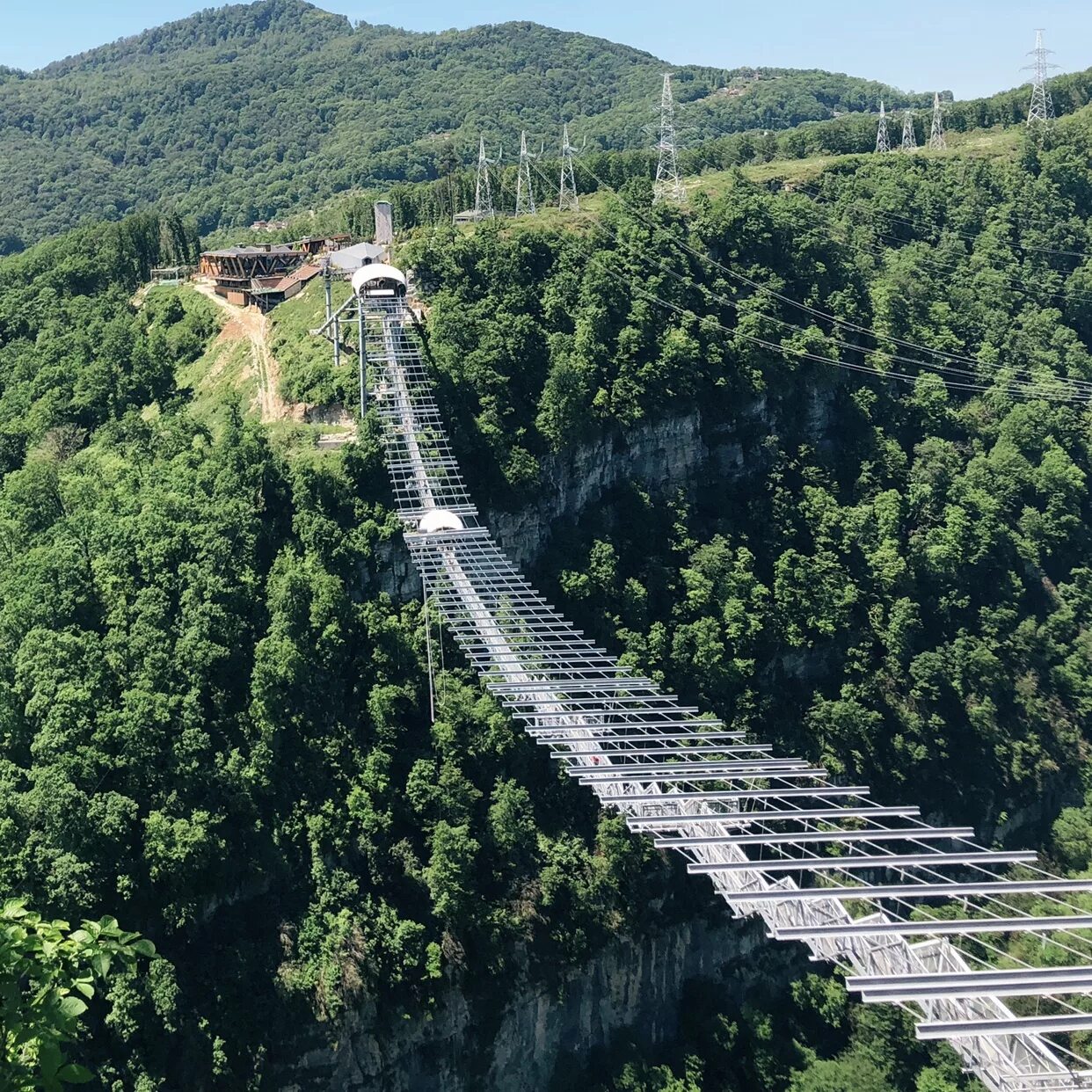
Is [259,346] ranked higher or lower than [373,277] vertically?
lower

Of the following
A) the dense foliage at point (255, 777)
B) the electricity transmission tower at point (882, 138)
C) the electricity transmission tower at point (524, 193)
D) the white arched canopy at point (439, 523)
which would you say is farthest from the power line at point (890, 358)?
the electricity transmission tower at point (882, 138)

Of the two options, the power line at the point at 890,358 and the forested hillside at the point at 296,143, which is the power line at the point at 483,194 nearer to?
the power line at the point at 890,358

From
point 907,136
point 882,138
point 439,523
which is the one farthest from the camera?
point 907,136

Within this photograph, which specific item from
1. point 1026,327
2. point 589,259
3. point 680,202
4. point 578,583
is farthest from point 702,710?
point 1026,327

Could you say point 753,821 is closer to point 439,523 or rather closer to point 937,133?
point 439,523

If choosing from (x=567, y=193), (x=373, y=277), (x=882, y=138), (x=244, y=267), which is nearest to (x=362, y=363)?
(x=373, y=277)

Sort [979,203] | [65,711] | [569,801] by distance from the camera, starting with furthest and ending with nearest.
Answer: [979,203]
[569,801]
[65,711]

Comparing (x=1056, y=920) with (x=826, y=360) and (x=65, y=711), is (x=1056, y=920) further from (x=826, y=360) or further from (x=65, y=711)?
(x=826, y=360)
